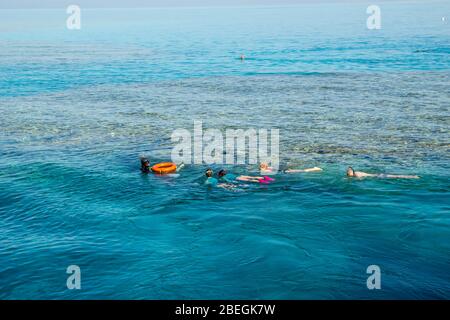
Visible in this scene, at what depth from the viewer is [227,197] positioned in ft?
90.4

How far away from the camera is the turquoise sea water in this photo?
2011 centimetres

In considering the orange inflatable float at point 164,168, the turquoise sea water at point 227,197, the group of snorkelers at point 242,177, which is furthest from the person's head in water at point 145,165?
the group of snorkelers at point 242,177

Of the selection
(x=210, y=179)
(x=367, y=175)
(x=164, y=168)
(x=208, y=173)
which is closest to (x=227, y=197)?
(x=210, y=179)

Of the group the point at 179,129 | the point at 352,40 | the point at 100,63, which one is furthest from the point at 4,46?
the point at 179,129

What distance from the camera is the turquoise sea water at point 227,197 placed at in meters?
20.1

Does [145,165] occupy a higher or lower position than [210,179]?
higher

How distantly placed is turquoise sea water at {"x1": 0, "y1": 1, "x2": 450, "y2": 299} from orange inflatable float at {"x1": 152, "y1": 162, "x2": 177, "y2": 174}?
54cm

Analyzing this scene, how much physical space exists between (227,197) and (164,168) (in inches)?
206

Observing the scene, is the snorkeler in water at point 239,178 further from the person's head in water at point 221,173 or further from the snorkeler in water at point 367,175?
the snorkeler in water at point 367,175

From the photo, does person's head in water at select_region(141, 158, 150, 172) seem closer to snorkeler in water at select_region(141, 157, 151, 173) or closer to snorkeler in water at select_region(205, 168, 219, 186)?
snorkeler in water at select_region(141, 157, 151, 173)

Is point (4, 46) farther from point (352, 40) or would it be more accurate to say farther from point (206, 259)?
point (206, 259)

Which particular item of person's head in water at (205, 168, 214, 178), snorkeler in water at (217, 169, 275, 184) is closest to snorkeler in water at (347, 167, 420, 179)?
snorkeler in water at (217, 169, 275, 184)

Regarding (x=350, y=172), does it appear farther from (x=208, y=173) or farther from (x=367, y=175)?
(x=208, y=173)
